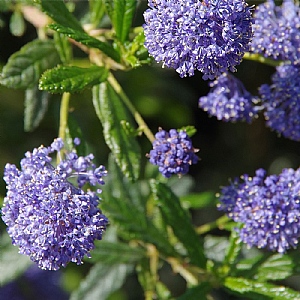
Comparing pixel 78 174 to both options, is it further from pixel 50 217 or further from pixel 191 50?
pixel 191 50

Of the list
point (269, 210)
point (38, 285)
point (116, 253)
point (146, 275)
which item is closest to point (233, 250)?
point (269, 210)

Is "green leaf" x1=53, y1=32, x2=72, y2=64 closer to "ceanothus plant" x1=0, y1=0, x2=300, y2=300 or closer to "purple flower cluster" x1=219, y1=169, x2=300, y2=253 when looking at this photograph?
"ceanothus plant" x1=0, y1=0, x2=300, y2=300

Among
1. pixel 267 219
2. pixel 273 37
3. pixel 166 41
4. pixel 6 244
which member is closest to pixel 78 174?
pixel 166 41

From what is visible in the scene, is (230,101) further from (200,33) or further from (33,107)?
(33,107)

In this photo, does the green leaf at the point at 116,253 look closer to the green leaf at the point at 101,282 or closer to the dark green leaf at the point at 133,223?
the dark green leaf at the point at 133,223

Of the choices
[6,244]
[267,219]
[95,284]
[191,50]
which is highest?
[191,50]

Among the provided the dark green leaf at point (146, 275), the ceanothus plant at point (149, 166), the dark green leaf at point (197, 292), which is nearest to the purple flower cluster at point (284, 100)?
the ceanothus plant at point (149, 166)

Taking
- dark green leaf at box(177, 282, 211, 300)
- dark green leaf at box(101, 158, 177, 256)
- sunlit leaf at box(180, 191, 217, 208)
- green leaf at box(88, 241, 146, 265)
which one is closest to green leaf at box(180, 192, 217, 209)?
sunlit leaf at box(180, 191, 217, 208)
